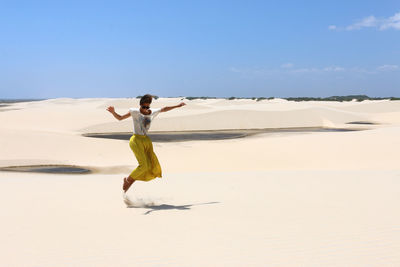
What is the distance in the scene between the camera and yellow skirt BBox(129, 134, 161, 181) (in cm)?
591

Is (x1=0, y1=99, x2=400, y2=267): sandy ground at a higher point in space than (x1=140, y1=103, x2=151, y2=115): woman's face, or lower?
lower

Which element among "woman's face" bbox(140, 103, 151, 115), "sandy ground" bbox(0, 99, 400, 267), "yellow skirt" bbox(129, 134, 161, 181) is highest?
"woman's face" bbox(140, 103, 151, 115)

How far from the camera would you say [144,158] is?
19.4ft

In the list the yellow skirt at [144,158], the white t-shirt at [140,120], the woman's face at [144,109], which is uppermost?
the woman's face at [144,109]

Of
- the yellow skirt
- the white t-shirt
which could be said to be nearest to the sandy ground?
the yellow skirt

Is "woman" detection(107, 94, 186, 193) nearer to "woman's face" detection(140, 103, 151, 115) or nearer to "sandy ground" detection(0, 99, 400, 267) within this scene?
"woman's face" detection(140, 103, 151, 115)

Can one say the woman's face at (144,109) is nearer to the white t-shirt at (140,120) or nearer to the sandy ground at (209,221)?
the white t-shirt at (140,120)

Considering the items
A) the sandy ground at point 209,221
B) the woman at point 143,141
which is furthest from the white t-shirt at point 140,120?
the sandy ground at point 209,221

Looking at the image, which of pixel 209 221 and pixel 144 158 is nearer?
pixel 209 221

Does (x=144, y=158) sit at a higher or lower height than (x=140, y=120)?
lower

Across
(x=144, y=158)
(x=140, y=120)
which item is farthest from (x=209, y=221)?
(x=140, y=120)

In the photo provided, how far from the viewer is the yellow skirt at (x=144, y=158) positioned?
19.4ft

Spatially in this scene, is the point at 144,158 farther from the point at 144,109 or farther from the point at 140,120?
the point at 144,109

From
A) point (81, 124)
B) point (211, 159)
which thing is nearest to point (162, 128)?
point (81, 124)
